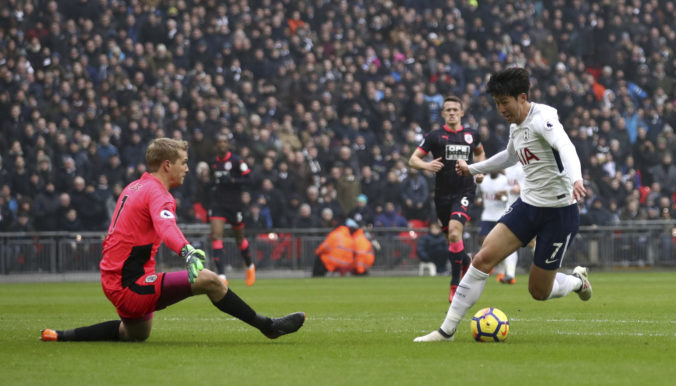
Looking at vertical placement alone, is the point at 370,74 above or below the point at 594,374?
above

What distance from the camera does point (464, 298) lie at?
885 centimetres

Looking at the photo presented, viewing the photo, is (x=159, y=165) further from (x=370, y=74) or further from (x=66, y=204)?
(x=370, y=74)

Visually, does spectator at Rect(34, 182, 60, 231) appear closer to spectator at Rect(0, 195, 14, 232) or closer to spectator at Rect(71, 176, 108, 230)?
spectator at Rect(71, 176, 108, 230)

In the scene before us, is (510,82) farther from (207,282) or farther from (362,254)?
(362,254)

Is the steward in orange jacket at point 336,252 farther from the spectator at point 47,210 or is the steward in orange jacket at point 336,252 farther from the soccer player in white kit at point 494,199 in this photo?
the spectator at point 47,210

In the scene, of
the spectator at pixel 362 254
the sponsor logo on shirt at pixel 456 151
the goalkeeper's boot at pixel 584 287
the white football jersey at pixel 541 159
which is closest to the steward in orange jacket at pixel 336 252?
the spectator at pixel 362 254

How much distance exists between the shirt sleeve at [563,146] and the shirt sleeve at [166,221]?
288 centimetres

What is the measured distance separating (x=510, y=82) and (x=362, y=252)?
1644 cm

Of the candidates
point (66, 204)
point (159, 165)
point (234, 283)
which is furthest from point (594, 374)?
point (66, 204)

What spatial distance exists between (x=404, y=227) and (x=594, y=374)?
18.8m

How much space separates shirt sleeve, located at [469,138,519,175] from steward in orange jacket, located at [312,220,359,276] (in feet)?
48.2

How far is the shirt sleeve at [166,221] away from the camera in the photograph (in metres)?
7.63

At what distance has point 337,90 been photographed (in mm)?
27562

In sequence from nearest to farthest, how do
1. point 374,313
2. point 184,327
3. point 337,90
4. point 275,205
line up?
1. point 184,327
2. point 374,313
3. point 275,205
4. point 337,90
